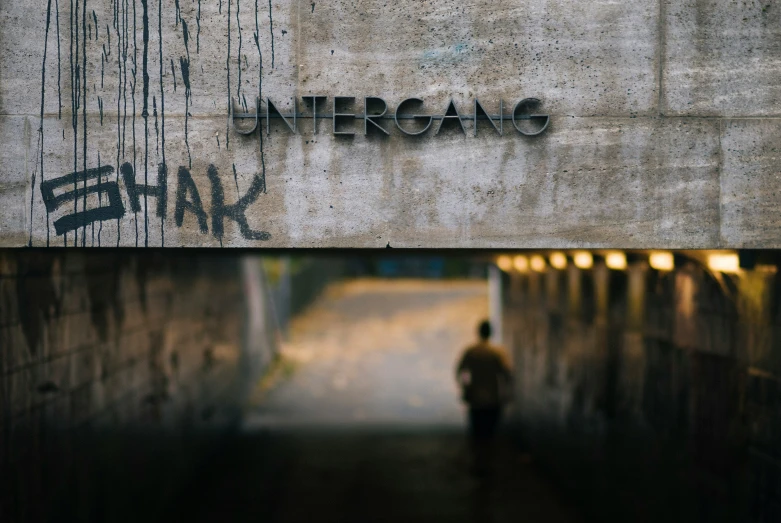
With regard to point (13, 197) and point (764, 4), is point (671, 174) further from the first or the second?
point (13, 197)

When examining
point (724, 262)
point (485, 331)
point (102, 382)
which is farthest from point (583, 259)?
point (102, 382)

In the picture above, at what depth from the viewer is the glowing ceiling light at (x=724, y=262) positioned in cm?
625

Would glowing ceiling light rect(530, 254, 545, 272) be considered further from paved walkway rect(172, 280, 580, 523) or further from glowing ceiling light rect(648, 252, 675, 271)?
glowing ceiling light rect(648, 252, 675, 271)

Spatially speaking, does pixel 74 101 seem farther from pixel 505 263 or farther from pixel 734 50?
pixel 505 263

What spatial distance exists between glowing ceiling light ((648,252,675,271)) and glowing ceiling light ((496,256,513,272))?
6.85m

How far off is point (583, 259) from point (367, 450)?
212 inches

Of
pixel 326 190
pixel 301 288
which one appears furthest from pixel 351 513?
pixel 301 288

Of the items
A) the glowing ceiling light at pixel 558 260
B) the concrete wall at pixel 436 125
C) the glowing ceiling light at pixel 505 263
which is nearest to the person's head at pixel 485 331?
the glowing ceiling light at pixel 558 260

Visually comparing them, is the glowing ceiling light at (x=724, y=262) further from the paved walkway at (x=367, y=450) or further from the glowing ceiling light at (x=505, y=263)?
the glowing ceiling light at (x=505, y=263)

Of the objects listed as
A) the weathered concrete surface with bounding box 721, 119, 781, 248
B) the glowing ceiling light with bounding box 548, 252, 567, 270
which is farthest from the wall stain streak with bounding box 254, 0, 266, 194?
the glowing ceiling light with bounding box 548, 252, 567, 270

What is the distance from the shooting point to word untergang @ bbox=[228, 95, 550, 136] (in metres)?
5.17

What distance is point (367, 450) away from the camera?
1362cm

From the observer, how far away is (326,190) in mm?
5199

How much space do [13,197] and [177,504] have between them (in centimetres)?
672
